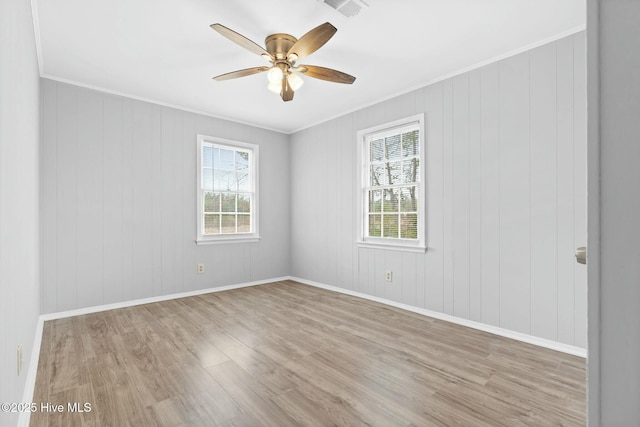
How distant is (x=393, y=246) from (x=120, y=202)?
3438mm

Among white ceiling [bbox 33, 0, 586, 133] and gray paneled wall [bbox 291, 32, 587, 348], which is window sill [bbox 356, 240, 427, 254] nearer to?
gray paneled wall [bbox 291, 32, 587, 348]

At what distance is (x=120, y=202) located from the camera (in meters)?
3.89

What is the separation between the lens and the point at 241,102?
4.22 meters

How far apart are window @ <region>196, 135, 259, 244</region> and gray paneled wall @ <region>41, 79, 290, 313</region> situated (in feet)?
0.43

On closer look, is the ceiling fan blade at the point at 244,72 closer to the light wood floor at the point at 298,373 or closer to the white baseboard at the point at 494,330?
the light wood floor at the point at 298,373

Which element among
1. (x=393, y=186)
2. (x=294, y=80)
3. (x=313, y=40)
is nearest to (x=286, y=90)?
(x=294, y=80)

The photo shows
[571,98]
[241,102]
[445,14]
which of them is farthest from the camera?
[241,102]

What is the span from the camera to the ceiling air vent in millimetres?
2236

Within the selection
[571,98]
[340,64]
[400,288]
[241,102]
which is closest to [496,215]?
[571,98]

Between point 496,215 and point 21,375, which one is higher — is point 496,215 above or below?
above

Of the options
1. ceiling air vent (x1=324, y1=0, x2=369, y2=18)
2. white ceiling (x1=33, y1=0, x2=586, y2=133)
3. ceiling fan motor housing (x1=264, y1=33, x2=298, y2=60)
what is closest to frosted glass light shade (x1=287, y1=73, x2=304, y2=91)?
ceiling fan motor housing (x1=264, y1=33, x2=298, y2=60)

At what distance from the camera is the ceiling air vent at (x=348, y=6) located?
88.0 inches
